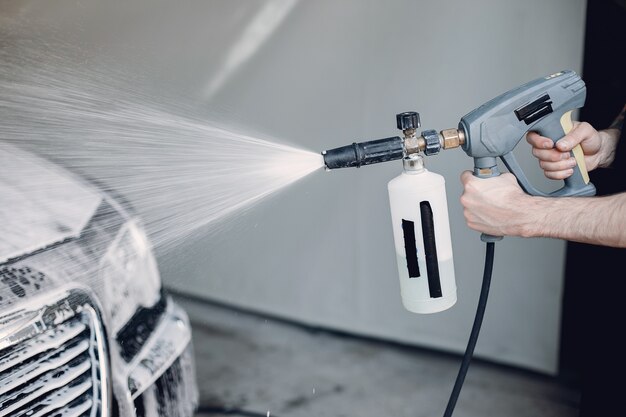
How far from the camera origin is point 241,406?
2.83m

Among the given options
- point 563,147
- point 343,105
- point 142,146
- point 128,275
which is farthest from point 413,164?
point 142,146

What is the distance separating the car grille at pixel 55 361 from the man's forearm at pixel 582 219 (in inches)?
47.9

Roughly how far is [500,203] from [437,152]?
0.21 m

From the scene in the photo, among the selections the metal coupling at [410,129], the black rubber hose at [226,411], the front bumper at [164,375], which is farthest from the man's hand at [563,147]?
the black rubber hose at [226,411]

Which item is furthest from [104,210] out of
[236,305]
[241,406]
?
[236,305]

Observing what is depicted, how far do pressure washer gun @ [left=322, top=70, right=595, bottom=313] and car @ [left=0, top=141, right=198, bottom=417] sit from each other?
2.60ft

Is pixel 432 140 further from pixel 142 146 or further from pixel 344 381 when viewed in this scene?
pixel 142 146

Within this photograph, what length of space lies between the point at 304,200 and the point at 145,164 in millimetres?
1018

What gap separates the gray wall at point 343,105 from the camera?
2777 mm

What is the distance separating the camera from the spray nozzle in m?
1.47

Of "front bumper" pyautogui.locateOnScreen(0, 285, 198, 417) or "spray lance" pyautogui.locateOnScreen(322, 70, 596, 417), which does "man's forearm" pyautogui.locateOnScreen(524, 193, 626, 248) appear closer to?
"spray lance" pyautogui.locateOnScreen(322, 70, 596, 417)

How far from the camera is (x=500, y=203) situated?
1.58 metres

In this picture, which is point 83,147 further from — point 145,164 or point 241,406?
point 241,406

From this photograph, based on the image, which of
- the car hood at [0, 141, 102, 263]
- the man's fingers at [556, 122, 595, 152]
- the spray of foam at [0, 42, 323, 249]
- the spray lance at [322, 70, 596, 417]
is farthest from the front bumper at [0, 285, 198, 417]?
the man's fingers at [556, 122, 595, 152]
